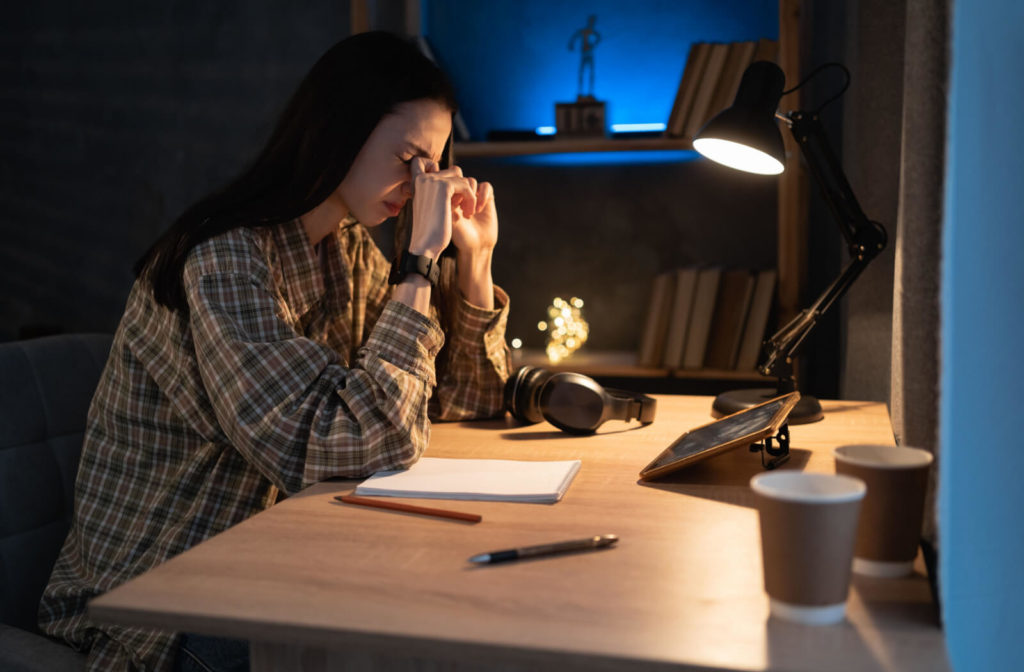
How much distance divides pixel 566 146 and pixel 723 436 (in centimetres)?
138

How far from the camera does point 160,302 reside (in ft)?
3.98

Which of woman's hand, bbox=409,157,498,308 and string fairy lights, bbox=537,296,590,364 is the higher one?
woman's hand, bbox=409,157,498,308

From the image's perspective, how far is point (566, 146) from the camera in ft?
7.42

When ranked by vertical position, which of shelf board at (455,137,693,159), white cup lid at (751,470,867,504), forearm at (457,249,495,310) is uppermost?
shelf board at (455,137,693,159)

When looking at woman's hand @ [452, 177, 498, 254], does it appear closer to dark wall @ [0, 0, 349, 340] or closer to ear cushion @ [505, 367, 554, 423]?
ear cushion @ [505, 367, 554, 423]

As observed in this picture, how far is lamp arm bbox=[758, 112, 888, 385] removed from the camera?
1.32m

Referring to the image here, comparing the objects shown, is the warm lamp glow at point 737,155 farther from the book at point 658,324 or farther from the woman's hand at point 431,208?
the book at point 658,324

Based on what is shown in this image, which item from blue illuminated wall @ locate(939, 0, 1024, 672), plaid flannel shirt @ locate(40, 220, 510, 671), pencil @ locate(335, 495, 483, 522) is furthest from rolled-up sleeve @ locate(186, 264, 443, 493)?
blue illuminated wall @ locate(939, 0, 1024, 672)

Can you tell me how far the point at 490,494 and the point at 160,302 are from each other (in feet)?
1.87

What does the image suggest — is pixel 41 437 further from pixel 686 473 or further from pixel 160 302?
pixel 686 473

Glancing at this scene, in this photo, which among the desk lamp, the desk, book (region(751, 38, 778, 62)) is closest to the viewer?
the desk

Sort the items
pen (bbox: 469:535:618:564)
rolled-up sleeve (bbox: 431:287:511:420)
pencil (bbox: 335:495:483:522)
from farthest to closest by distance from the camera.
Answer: rolled-up sleeve (bbox: 431:287:511:420) → pencil (bbox: 335:495:483:522) → pen (bbox: 469:535:618:564)

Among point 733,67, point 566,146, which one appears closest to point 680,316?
point 566,146

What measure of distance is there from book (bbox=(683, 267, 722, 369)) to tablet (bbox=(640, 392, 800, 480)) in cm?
112
